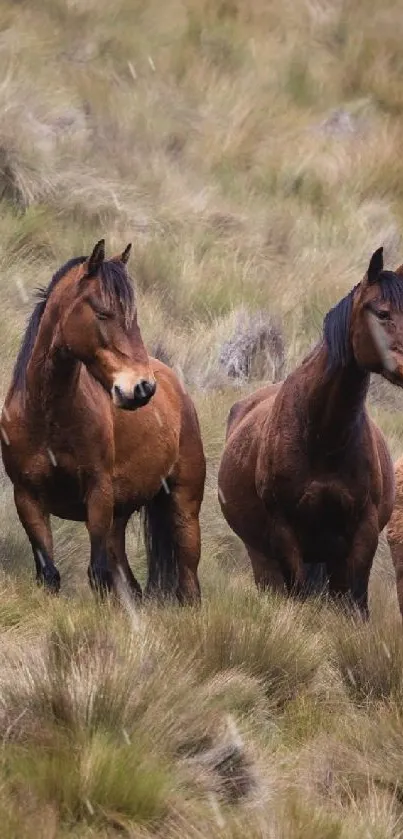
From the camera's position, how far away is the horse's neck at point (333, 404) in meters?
7.16

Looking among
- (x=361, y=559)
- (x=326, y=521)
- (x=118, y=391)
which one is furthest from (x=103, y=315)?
(x=361, y=559)

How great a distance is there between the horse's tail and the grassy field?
1.82ft

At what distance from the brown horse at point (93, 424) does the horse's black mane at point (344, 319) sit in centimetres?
93

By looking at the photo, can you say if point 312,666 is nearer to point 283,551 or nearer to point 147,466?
point 283,551

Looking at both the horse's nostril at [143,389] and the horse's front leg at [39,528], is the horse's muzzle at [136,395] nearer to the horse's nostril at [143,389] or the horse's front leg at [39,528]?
the horse's nostril at [143,389]

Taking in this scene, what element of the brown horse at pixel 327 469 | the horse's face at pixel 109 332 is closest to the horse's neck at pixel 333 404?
the brown horse at pixel 327 469

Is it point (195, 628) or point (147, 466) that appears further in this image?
point (147, 466)

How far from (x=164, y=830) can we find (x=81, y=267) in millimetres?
3454

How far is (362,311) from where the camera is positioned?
263 inches

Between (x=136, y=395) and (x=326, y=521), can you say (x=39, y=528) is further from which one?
(x=326, y=521)

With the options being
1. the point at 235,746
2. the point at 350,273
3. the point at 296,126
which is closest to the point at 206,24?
the point at 296,126

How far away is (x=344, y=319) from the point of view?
270 inches

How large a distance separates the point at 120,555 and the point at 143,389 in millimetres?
2653

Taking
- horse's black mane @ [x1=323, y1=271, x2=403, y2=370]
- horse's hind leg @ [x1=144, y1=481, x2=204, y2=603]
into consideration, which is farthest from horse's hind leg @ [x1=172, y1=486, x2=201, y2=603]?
horse's black mane @ [x1=323, y1=271, x2=403, y2=370]
